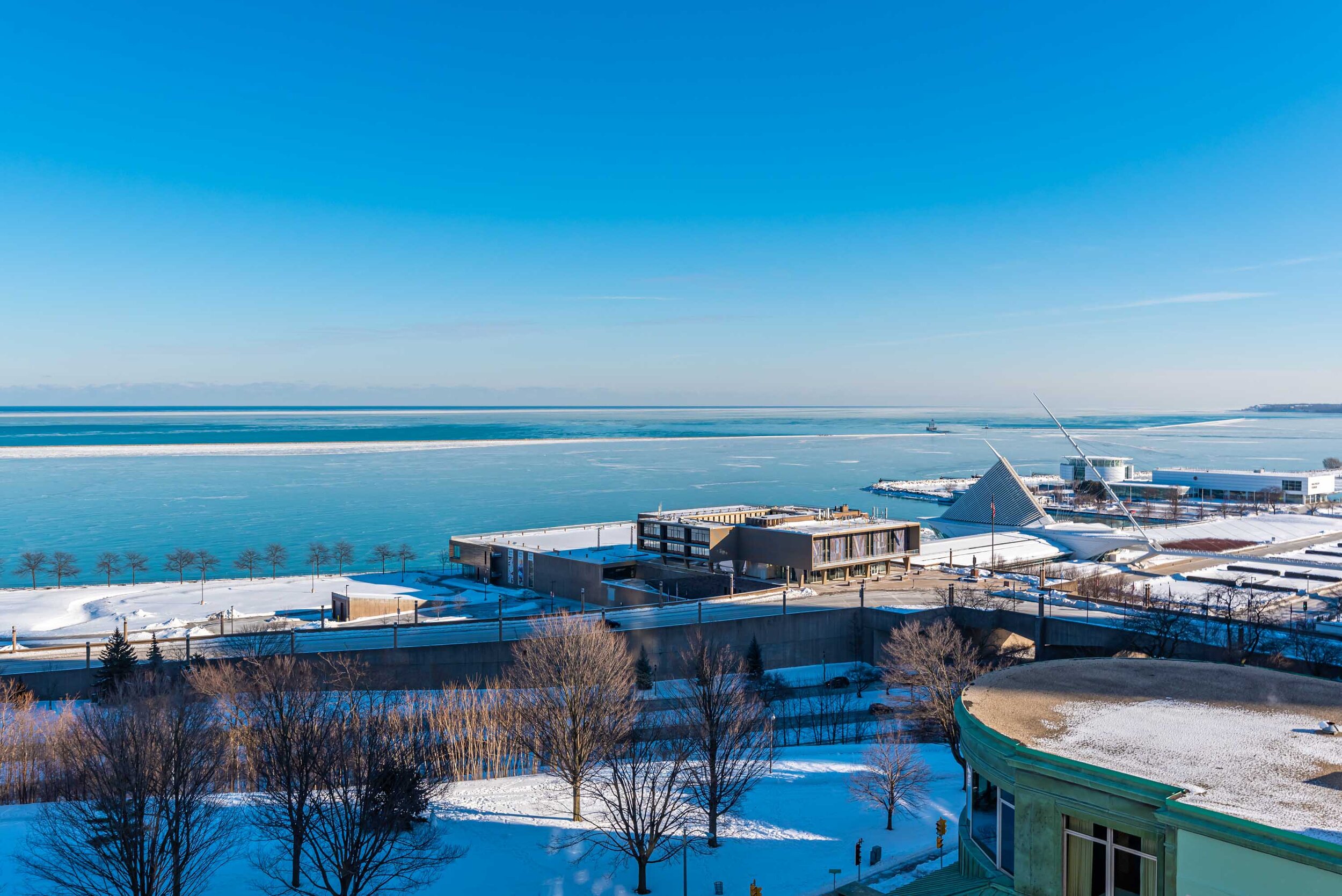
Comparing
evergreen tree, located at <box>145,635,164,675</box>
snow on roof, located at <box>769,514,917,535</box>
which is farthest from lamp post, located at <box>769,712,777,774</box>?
evergreen tree, located at <box>145,635,164,675</box>

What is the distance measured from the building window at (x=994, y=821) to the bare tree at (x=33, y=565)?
211 ft

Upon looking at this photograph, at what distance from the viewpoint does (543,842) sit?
2362 cm

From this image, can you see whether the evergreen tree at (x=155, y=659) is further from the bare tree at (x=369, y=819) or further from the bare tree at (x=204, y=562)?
the bare tree at (x=204, y=562)

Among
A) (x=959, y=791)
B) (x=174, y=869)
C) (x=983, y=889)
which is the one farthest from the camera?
(x=959, y=791)

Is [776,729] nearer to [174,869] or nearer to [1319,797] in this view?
[174,869]

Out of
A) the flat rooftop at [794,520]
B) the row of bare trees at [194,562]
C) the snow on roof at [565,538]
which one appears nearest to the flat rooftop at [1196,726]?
the flat rooftop at [794,520]

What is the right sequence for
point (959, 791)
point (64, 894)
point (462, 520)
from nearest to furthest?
1. point (64, 894)
2. point (959, 791)
3. point (462, 520)

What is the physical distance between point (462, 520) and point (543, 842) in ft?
231

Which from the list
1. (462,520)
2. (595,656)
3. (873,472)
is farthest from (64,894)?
(873,472)

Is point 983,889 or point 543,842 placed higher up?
point 983,889

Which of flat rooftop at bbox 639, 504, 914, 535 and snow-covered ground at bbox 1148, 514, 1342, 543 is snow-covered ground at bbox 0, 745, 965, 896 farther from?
snow-covered ground at bbox 1148, 514, 1342, 543

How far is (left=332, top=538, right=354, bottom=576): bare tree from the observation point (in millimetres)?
69000

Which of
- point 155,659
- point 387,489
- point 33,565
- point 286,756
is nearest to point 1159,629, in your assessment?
point 286,756

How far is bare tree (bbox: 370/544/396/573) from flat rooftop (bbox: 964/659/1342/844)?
57.8 m
